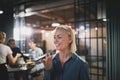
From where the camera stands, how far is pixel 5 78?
12.0 ft

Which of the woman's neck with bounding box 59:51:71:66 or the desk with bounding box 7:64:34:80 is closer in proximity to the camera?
the woman's neck with bounding box 59:51:71:66

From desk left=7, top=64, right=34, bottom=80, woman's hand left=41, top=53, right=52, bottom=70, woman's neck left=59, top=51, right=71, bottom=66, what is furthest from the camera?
desk left=7, top=64, right=34, bottom=80

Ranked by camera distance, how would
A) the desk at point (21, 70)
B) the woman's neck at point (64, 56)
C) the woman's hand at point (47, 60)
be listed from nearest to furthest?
the woman's hand at point (47, 60)
the woman's neck at point (64, 56)
the desk at point (21, 70)

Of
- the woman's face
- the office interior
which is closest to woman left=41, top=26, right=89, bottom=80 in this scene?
the woman's face

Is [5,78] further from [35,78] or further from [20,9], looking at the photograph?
[20,9]

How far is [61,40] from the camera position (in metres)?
1.44

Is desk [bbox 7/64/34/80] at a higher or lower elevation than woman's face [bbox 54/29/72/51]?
lower

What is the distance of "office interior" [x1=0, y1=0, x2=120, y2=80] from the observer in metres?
4.13

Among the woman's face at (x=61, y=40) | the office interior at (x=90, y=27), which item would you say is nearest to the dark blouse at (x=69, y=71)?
the woman's face at (x=61, y=40)

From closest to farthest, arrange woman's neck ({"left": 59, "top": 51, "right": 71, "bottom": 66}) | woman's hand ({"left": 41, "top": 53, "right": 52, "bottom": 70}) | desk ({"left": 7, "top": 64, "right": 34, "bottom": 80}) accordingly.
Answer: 1. woman's hand ({"left": 41, "top": 53, "right": 52, "bottom": 70})
2. woman's neck ({"left": 59, "top": 51, "right": 71, "bottom": 66})
3. desk ({"left": 7, "top": 64, "right": 34, "bottom": 80})

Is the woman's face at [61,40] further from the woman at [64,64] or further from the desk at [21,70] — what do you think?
the desk at [21,70]

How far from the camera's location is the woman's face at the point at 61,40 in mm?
1439

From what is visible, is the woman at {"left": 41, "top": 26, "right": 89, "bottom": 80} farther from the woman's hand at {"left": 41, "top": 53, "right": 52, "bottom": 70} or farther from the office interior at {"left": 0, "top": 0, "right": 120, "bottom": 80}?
the office interior at {"left": 0, "top": 0, "right": 120, "bottom": 80}

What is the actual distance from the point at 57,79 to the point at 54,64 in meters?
0.11
